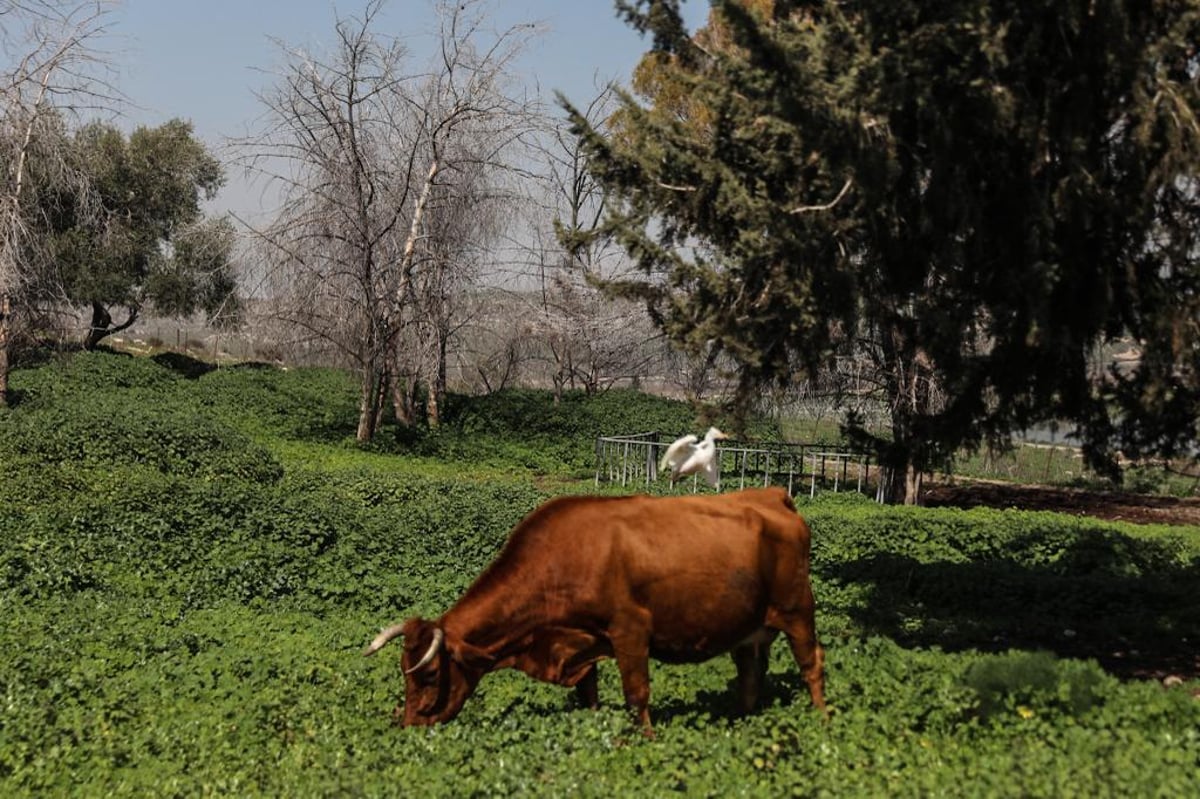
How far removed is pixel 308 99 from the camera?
26812mm

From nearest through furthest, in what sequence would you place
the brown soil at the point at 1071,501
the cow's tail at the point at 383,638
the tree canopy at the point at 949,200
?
1. the cow's tail at the point at 383,638
2. the tree canopy at the point at 949,200
3. the brown soil at the point at 1071,501

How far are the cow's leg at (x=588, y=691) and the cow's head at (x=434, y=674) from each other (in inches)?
28.1

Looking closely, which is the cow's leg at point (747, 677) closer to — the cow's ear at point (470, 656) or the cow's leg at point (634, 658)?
the cow's leg at point (634, 658)

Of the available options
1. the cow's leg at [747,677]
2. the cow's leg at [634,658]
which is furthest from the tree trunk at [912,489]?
the cow's leg at [634,658]

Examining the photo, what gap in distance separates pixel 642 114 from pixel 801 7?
1.71 meters

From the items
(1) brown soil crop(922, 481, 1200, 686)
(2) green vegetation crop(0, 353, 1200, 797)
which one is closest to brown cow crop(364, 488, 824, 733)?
(2) green vegetation crop(0, 353, 1200, 797)

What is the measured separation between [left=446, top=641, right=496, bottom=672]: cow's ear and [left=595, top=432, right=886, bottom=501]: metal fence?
1419 cm

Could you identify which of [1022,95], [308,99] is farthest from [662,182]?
[308,99]

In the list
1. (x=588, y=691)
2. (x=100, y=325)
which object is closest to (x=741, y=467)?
(x=588, y=691)

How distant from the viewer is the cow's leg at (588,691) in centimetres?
786

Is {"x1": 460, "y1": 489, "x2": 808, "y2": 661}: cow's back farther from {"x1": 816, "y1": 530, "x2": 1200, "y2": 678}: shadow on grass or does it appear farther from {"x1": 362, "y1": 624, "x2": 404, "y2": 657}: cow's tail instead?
{"x1": 816, "y1": 530, "x2": 1200, "y2": 678}: shadow on grass

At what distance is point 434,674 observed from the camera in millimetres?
7566

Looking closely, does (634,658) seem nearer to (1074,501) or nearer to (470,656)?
(470,656)

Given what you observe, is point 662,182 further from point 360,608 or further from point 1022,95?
point 360,608
